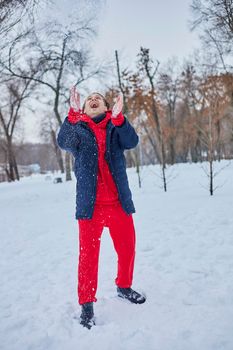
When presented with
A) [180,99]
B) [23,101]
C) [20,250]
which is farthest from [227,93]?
[20,250]

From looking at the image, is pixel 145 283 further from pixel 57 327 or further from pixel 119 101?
pixel 119 101

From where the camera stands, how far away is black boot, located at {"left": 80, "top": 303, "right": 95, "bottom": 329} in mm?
2553

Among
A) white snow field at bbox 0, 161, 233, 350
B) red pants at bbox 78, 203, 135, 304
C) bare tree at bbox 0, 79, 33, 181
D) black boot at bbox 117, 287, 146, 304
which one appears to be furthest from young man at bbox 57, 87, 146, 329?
bare tree at bbox 0, 79, 33, 181

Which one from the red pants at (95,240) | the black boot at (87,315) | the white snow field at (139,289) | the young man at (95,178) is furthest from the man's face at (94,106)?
the white snow field at (139,289)

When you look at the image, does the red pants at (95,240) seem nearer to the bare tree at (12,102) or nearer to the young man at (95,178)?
the young man at (95,178)

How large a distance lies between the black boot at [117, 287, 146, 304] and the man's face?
170 centimetres

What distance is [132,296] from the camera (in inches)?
114

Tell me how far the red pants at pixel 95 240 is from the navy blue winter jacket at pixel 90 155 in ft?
0.28

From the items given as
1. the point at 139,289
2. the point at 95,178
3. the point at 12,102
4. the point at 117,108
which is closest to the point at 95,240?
the point at 95,178

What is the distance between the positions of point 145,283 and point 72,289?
0.81 m

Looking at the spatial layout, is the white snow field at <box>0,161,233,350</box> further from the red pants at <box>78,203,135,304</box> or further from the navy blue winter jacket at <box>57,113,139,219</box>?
the navy blue winter jacket at <box>57,113,139,219</box>

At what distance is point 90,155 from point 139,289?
1559 millimetres

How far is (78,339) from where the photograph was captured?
2.38 m

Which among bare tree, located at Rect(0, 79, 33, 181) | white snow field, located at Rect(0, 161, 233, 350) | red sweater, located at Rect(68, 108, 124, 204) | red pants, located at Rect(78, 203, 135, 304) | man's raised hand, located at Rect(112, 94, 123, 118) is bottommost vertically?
white snow field, located at Rect(0, 161, 233, 350)
